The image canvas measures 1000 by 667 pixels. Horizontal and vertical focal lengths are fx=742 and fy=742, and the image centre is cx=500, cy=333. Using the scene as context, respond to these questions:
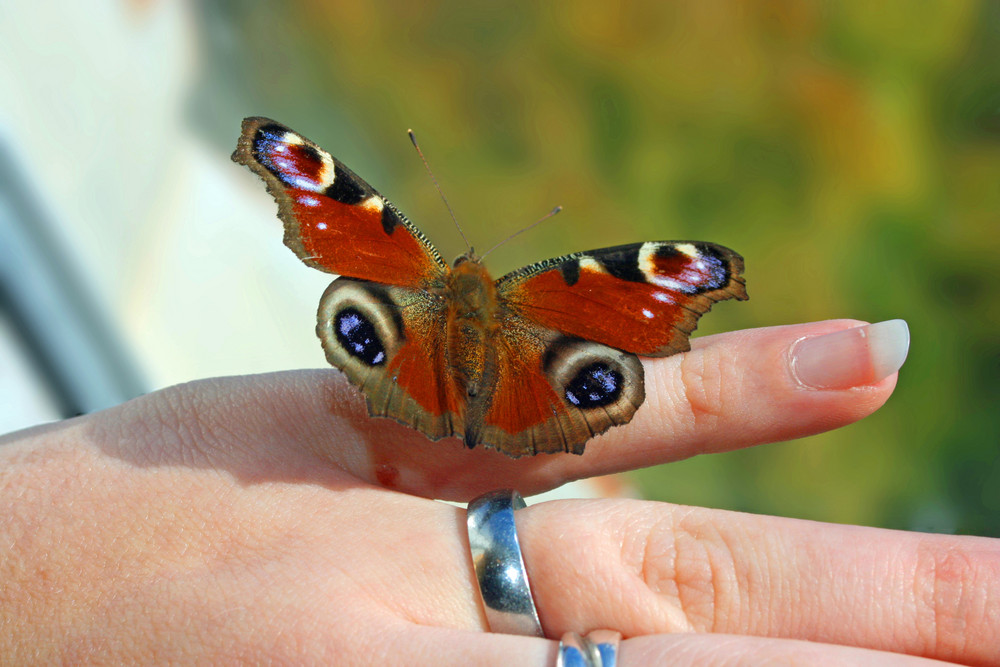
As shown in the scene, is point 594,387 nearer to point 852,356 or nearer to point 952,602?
point 852,356

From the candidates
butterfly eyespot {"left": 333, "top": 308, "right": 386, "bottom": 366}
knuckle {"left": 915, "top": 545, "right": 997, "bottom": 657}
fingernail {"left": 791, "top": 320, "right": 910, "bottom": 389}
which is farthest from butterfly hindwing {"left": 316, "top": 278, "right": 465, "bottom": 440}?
knuckle {"left": 915, "top": 545, "right": 997, "bottom": 657}

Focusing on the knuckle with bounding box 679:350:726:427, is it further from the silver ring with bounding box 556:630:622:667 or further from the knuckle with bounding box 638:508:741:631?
the silver ring with bounding box 556:630:622:667

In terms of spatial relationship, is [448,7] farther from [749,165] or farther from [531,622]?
[531,622]

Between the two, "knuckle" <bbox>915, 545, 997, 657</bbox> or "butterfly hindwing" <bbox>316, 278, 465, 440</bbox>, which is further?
"butterfly hindwing" <bbox>316, 278, 465, 440</bbox>

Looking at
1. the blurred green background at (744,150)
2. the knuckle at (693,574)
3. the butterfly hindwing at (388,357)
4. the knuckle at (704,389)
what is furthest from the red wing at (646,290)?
the blurred green background at (744,150)

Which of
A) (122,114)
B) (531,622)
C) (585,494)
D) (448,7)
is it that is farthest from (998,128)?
(122,114)

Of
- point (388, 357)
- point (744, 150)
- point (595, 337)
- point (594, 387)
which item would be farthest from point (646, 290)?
point (744, 150)
